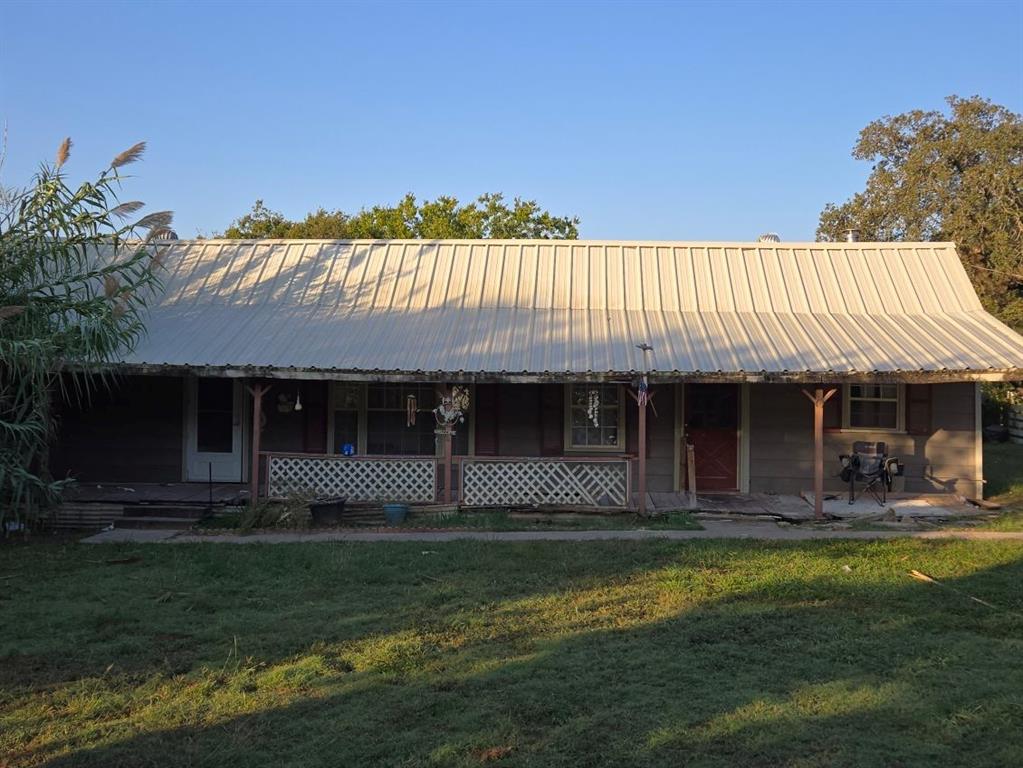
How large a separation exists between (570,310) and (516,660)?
956 centimetres

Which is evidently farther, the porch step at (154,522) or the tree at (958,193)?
the tree at (958,193)

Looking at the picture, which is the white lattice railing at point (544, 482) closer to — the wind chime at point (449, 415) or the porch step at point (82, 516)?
the wind chime at point (449, 415)

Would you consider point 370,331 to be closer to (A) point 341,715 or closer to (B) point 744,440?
(B) point 744,440

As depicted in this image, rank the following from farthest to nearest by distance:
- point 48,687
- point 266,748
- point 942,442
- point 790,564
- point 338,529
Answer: point 942,442 → point 338,529 → point 790,564 → point 48,687 → point 266,748

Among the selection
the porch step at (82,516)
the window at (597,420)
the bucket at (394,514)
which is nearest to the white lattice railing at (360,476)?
the bucket at (394,514)

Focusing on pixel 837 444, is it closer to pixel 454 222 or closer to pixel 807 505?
pixel 807 505

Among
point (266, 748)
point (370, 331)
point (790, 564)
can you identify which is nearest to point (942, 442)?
point (790, 564)

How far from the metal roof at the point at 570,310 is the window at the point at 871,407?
982mm

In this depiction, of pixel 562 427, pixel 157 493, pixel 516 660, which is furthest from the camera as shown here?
pixel 562 427

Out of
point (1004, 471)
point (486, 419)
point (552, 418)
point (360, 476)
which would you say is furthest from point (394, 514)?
point (1004, 471)

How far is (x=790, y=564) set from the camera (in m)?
9.26

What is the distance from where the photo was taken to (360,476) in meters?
12.8

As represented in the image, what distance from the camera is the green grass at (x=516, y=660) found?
476cm

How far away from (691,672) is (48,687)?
4376mm
